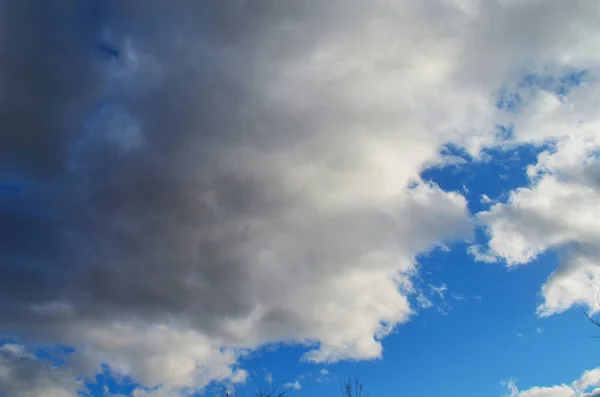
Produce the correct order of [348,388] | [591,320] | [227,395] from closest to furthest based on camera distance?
[591,320]
[348,388]
[227,395]

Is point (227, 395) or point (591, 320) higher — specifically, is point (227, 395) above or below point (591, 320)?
above

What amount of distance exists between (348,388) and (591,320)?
31.9m

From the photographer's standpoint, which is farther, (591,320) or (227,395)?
(227,395)

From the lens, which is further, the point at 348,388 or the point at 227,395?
the point at 227,395

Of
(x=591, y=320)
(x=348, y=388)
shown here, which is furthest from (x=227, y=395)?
(x=591, y=320)

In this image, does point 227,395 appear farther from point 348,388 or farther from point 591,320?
point 591,320

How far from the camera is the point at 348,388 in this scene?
4559 cm

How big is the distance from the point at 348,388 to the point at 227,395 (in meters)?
19.1

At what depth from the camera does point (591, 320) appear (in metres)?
20.8

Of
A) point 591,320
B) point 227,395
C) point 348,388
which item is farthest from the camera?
point 227,395

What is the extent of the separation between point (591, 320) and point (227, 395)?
157 ft

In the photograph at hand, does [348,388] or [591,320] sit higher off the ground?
[348,388]

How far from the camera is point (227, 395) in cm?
5309
